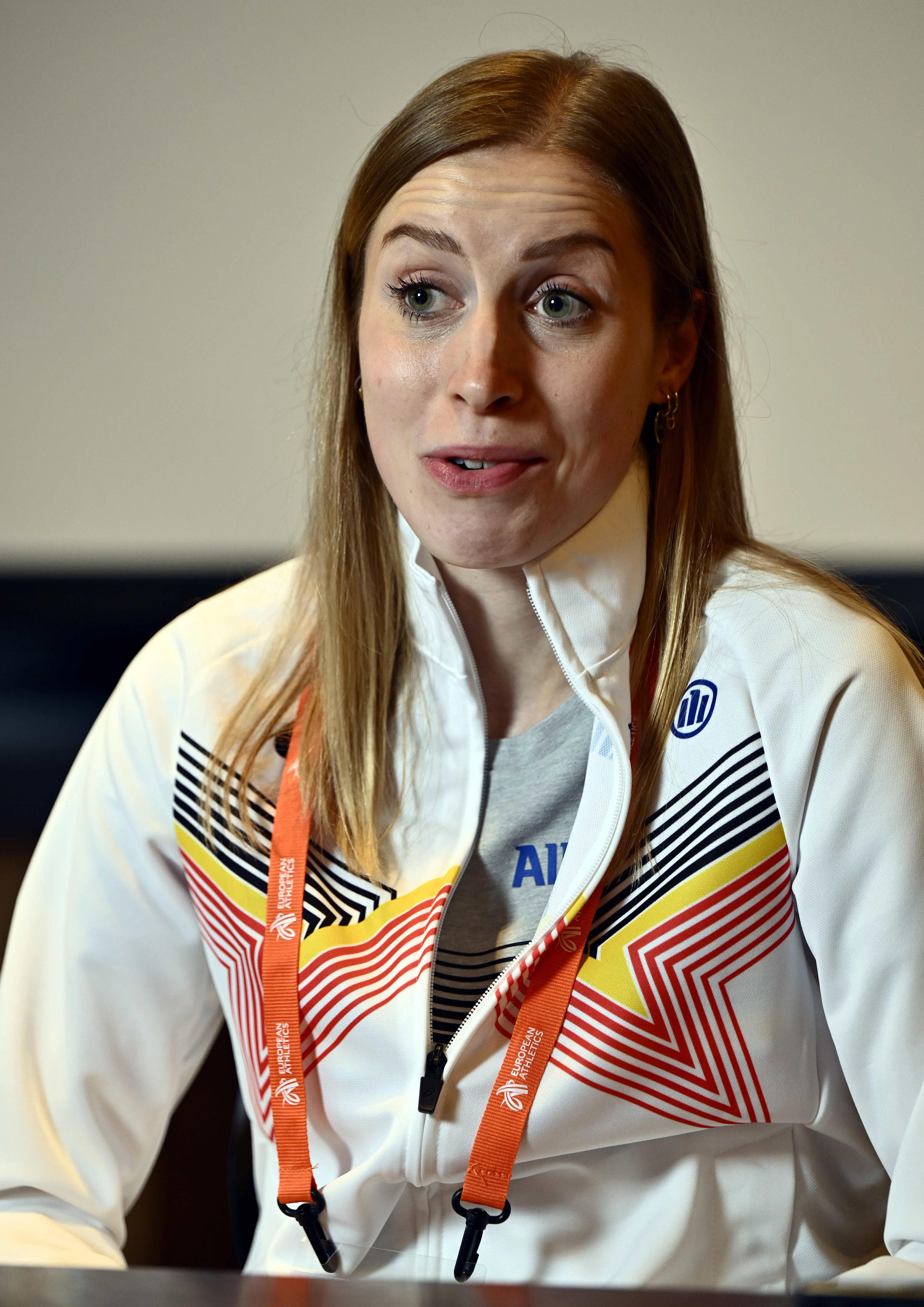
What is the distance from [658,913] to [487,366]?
1.51 feet

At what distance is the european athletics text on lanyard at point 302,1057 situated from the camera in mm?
990

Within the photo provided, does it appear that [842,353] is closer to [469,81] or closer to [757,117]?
[757,117]

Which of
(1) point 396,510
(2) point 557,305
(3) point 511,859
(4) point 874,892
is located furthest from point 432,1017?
(2) point 557,305

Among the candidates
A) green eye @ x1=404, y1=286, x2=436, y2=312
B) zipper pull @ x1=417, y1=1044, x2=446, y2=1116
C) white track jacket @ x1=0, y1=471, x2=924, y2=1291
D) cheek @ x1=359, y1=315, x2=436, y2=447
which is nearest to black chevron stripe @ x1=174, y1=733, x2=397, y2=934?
white track jacket @ x1=0, y1=471, x2=924, y2=1291

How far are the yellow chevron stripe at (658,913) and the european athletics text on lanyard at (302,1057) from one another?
0.02 metres

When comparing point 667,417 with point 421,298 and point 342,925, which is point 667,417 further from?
point 342,925

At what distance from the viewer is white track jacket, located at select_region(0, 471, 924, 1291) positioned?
986mm

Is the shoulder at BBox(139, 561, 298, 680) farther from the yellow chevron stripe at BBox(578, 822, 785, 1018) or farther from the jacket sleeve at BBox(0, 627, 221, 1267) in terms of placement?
the yellow chevron stripe at BBox(578, 822, 785, 1018)

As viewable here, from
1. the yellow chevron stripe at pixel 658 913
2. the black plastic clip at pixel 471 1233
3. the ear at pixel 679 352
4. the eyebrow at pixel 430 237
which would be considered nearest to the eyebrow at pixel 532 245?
the eyebrow at pixel 430 237

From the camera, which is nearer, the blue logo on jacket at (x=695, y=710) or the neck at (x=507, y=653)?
the blue logo on jacket at (x=695, y=710)

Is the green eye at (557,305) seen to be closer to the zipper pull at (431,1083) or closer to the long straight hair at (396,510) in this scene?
the long straight hair at (396,510)

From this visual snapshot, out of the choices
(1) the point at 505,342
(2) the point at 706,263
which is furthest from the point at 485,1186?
(2) the point at 706,263

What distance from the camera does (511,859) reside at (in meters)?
1.10

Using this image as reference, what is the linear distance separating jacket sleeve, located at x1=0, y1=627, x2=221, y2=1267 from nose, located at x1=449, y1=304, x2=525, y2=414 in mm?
444
